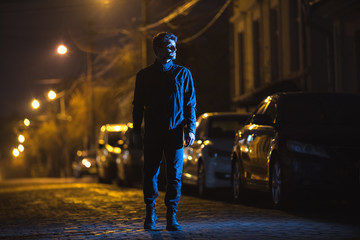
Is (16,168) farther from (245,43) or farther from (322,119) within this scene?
(322,119)

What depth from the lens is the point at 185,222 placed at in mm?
10141

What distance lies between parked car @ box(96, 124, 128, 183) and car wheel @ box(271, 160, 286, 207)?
1545cm

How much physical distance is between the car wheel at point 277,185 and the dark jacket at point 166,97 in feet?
9.57

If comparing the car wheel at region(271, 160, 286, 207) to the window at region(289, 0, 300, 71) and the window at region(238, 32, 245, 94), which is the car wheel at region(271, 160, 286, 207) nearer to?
the window at region(289, 0, 300, 71)

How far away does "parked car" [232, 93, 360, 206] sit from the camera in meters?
11.0

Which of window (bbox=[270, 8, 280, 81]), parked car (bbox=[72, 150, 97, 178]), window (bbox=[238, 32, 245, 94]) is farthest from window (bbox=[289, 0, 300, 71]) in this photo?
parked car (bbox=[72, 150, 97, 178])

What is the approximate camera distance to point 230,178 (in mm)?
15672

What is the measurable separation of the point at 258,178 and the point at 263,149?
20.7 inches

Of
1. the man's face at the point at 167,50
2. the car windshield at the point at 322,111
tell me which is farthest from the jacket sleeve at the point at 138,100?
the car windshield at the point at 322,111

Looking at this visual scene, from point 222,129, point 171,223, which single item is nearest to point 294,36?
point 222,129

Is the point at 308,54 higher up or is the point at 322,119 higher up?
the point at 308,54

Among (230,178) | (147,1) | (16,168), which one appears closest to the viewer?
(230,178)

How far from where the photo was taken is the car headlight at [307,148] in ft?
36.6

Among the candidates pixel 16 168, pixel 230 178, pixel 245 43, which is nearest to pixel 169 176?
pixel 230 178
